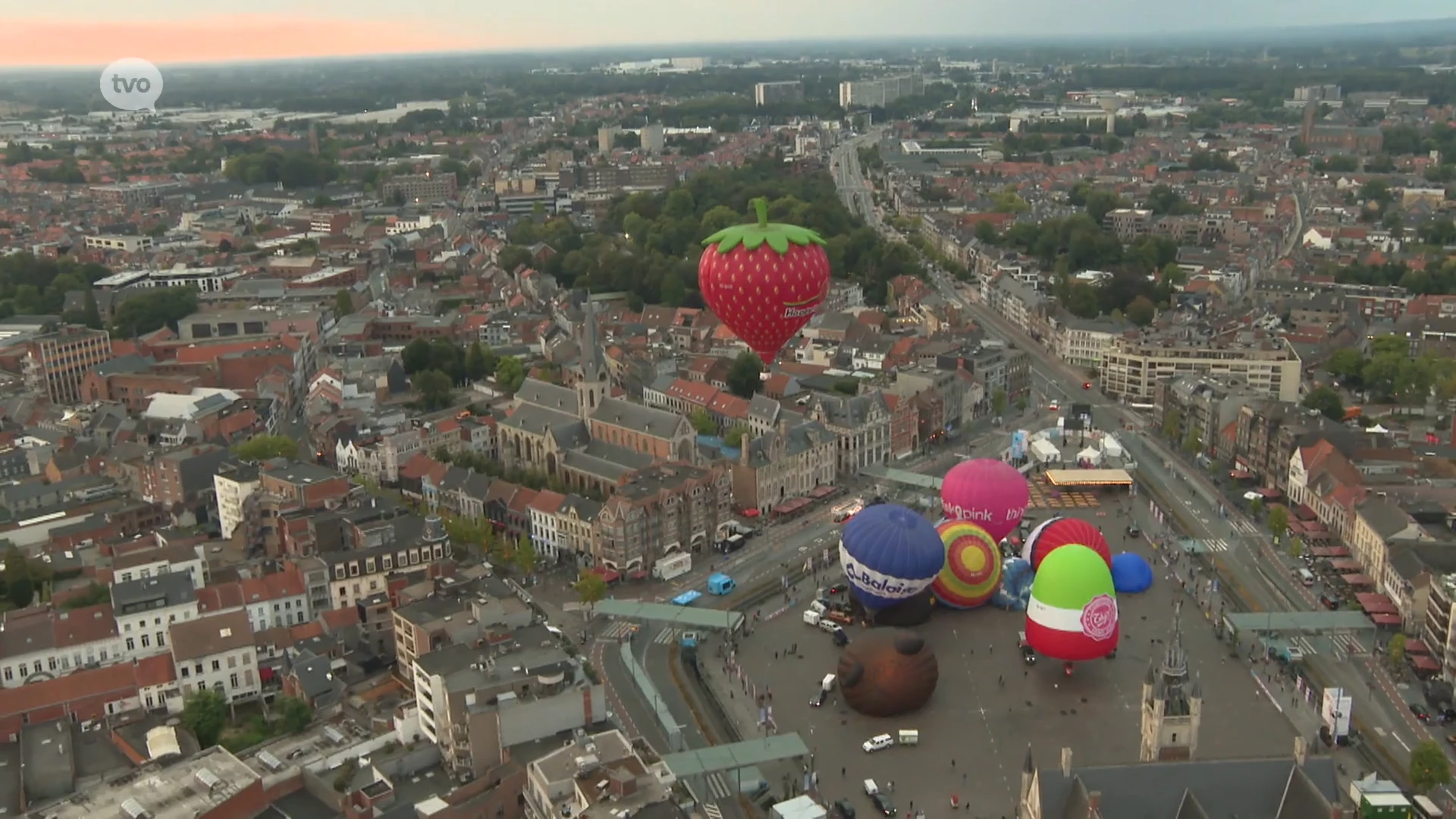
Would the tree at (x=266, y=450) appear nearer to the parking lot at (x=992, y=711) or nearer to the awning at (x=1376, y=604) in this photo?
the parking lot at (x=992, y=711)

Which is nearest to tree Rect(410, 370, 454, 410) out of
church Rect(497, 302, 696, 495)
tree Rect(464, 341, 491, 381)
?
tree Rect(464, 341, 491, 381)

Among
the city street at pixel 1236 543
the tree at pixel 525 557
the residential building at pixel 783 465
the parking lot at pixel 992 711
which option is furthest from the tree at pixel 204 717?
the city street at pixel 1236 543

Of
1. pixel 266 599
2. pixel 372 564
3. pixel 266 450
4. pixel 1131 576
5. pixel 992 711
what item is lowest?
pixel 992 711

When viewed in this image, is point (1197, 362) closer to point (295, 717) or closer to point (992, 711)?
point (992, 711)

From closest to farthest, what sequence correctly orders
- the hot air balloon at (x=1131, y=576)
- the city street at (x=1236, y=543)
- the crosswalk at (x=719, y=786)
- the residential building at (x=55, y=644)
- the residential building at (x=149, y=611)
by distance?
the crosswalk at (x=719, y=786)
the city street at (x=1236, y=543)
the residential building at (x=55, y=644)
the residential building at (x=149, y=611)
the hot air balloon at (x=1131, y=576)

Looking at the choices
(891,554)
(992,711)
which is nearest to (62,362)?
(891,554)

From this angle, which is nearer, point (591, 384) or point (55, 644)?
point (55, 644)

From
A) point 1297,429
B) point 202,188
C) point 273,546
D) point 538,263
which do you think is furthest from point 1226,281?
point 202,188

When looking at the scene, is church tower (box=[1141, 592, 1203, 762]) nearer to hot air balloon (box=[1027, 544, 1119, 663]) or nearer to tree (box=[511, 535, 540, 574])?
hot air balloon (box=[1027, 544, 1119, 663])
